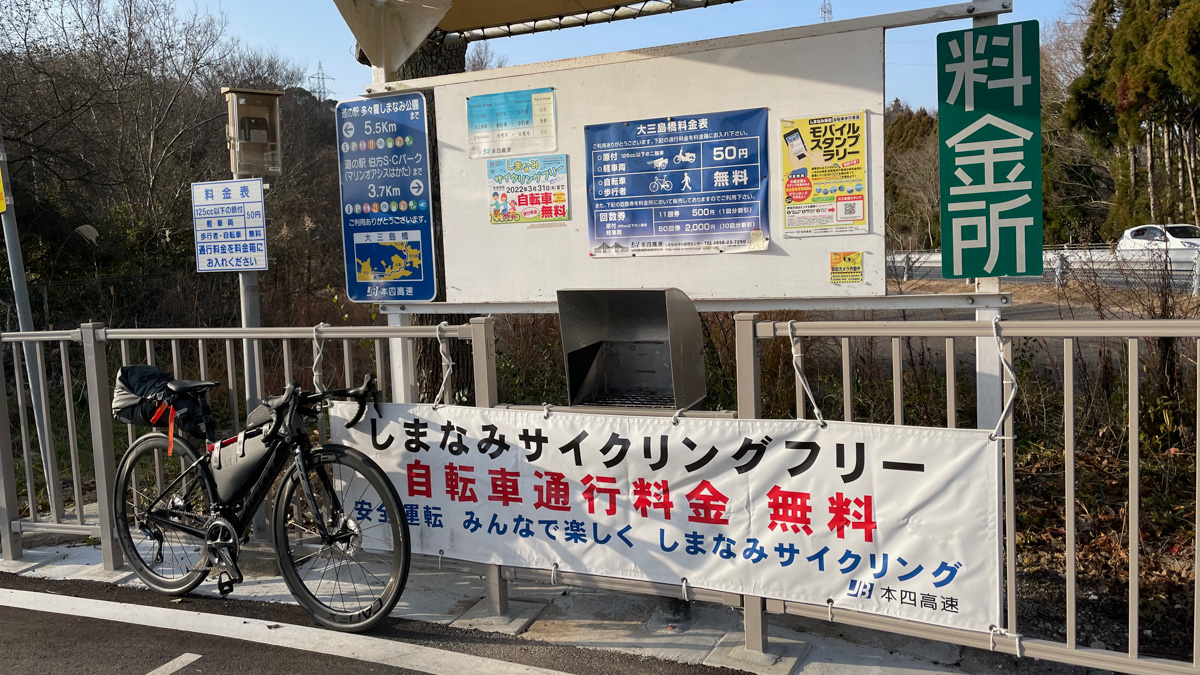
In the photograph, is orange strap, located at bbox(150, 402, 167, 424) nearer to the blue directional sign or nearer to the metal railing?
the metal railing

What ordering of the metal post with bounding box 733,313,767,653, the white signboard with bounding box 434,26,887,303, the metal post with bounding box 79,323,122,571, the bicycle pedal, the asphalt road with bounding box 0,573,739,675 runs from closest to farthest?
the metal post with bounding box 733,313,767,653 → the asphalt road with bounding box 0,573,739,675 → the white signboard with bounding box 434,26,887,303 → the bicycle pedal → the metal post with bounding box 79,323,122,571

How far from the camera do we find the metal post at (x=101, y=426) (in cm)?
452

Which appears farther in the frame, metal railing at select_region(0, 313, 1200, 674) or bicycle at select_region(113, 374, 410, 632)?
bicycle at select_region(113, 374, 410, 632)

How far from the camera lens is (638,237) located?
445 centimetres

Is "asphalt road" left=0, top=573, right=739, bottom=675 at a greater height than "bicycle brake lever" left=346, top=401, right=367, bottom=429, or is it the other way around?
"bicycle brake lever" left=346, top=401, right=367, bottom=429

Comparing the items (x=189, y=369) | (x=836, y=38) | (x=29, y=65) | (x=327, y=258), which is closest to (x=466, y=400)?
(x=836, y=38)

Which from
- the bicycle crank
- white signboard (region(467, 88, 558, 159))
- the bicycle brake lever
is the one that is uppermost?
white signboard (region(467, 88, 558, 159))

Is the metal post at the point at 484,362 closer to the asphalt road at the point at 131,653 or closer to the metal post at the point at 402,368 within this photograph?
the metal post at the point at 402,368

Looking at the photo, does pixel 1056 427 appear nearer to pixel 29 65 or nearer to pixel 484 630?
pixel 484 630

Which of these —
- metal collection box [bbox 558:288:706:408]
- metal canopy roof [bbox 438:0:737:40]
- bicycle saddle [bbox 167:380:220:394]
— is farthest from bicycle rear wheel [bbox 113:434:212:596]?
metal canopy roof [bbox 438:0:737:40]

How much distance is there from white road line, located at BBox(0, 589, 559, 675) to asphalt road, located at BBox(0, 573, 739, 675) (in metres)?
0.04

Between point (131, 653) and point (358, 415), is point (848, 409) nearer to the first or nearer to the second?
point (358, 415)

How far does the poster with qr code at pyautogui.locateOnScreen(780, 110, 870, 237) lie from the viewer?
397cm

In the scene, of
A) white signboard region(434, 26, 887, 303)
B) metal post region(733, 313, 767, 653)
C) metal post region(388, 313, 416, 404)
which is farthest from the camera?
metal post region(388, 313, 416, 404)
